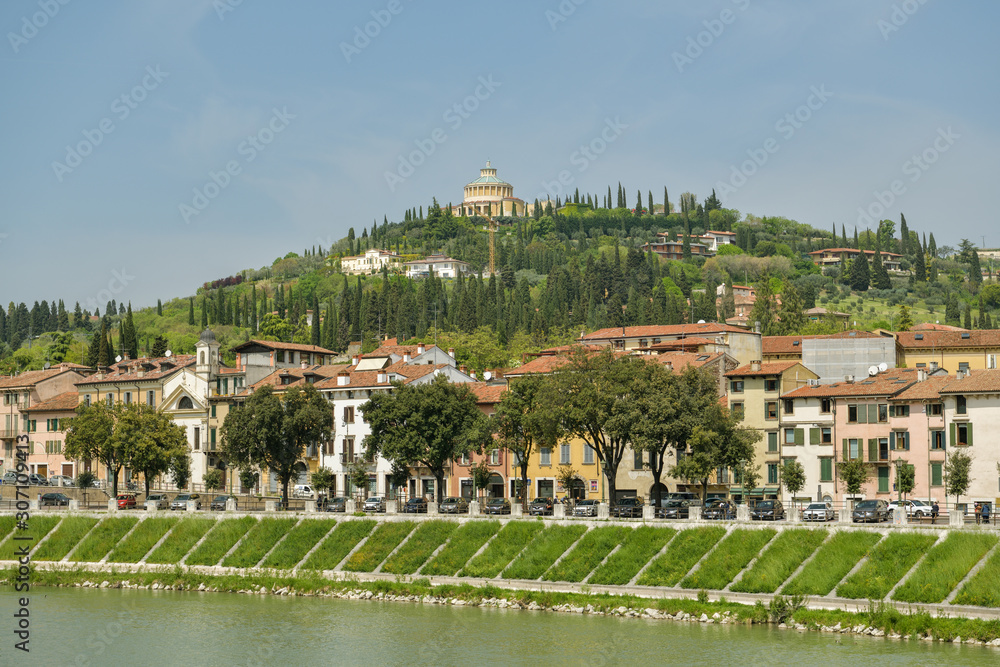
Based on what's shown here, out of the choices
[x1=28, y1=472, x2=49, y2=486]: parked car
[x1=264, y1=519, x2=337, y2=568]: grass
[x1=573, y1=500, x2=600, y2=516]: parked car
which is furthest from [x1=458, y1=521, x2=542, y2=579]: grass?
[x1=28, y1=472, x2=49, y2=486]: parked car

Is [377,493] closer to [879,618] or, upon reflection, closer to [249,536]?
[249,536]

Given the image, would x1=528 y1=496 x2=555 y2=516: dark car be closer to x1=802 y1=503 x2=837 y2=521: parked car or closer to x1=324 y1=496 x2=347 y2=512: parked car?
x1=324 y1=496 x2=347 y2=512: parked car

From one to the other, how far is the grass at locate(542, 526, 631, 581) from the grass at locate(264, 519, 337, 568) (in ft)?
44.4

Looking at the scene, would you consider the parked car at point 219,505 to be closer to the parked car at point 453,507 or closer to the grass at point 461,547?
the parked car at point 453,507

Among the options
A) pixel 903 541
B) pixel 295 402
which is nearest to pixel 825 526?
pixel 903 541

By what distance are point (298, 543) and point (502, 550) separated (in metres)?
11.2

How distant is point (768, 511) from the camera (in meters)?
58.2

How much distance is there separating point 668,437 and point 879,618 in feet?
70.4

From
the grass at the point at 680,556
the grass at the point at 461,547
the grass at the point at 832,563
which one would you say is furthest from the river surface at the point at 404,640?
the grass at the point at 461,547

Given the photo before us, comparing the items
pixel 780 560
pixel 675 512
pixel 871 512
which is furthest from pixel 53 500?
pixel 871 512

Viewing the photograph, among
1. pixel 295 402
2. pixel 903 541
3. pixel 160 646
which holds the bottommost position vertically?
pixel 160 646

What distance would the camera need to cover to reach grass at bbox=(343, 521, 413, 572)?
59.3m

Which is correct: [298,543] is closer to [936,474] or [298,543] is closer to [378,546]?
[378,546]

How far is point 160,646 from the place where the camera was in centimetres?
4659
